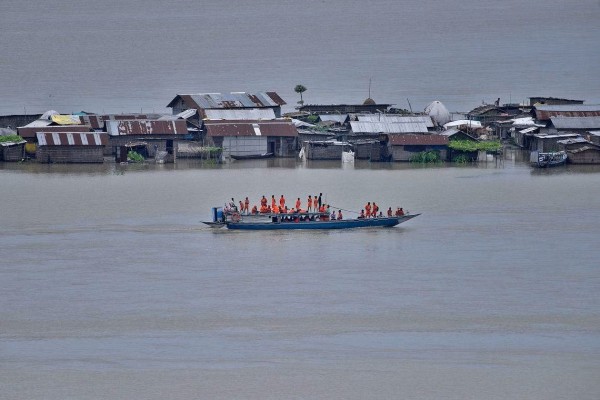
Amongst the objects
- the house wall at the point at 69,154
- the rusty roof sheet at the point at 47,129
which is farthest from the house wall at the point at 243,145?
the rusty roof sheet at the point at 47,129

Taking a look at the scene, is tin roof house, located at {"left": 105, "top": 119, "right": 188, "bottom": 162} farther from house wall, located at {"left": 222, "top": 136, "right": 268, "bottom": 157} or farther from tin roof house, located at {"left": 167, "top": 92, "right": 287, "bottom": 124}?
tin roof house, located at {"left": 167, "top": 92, "right": 287, "bottom": 124}

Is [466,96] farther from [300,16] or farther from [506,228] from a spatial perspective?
[300,16]

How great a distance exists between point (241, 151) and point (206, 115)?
292 cm

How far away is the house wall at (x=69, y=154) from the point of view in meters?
38.0

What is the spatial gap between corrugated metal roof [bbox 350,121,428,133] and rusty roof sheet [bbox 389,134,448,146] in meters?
0.87

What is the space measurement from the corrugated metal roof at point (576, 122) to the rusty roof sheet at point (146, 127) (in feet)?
38.3

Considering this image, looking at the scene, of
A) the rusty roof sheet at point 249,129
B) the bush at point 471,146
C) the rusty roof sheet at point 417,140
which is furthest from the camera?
the rusty roof sheet at point 249,129

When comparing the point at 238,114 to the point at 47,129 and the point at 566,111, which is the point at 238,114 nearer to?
the point at 47,129

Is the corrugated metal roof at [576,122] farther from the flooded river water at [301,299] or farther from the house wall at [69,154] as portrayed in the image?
the house wall at [69,154]

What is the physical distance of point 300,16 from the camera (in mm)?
106938

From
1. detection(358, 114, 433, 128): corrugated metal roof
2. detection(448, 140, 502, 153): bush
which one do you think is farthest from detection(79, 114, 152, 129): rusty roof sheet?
detection(448, 140, 502, 153): bush

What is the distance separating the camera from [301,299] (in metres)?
20.5

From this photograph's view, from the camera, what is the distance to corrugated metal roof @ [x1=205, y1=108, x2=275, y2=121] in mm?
41375

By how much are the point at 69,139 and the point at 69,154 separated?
45cm
